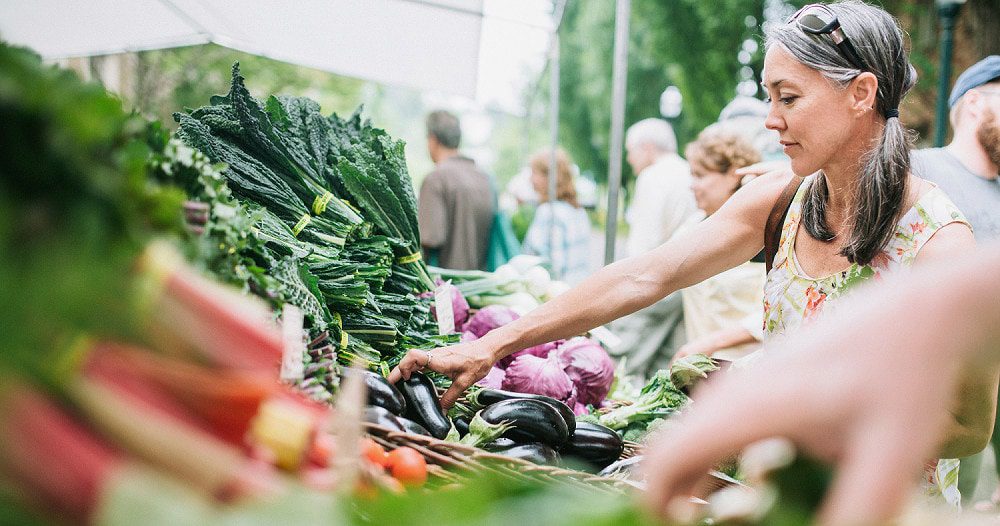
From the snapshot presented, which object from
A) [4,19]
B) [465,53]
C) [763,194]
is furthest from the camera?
[465,53]

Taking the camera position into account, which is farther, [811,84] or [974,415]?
[811,84]

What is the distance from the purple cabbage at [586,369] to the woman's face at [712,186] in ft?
5.85

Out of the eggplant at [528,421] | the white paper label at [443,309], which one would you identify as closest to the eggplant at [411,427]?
the eggplant at [528,421]

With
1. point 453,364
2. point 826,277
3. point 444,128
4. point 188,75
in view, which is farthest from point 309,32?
point 188,75

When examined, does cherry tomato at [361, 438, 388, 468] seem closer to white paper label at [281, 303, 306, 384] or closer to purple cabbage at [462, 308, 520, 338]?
white paper label at [281, 303, 306, 384]

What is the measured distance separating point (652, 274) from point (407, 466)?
122 centimetres

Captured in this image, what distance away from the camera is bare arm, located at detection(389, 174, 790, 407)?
2.36 meters

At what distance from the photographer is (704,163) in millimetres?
4465

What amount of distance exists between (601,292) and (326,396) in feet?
3.73

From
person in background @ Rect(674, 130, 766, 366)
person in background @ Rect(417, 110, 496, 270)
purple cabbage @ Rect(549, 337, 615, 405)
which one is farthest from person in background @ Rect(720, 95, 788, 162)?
purple cabbage @ Rect(549, 337, 615, 405)

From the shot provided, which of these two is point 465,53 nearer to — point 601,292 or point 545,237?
point 545,237

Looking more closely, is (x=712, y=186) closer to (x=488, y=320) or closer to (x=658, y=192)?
(x=658, y=192)

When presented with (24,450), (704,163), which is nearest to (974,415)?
(24,450)

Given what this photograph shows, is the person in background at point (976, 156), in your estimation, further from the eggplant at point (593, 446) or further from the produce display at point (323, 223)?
the produce display at point (323, 223)
